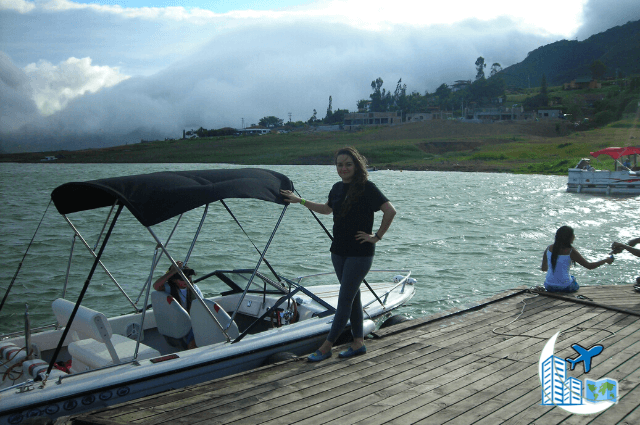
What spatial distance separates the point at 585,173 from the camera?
132 feet

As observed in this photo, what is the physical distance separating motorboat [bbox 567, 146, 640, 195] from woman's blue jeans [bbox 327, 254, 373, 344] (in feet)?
128

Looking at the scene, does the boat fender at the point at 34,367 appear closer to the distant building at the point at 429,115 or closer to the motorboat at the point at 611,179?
the motorboat at the point at 611,179

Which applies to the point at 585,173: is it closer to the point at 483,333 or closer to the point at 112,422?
the point at 483,333

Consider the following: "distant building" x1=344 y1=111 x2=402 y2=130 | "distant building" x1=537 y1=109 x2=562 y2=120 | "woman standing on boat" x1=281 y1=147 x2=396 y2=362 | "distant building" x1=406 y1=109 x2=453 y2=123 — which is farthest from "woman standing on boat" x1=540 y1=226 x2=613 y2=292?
"distant building" x1=344 y1=111 x2=402 y2=130

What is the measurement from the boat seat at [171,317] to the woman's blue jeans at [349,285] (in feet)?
6.16

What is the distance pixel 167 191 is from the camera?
540 cm

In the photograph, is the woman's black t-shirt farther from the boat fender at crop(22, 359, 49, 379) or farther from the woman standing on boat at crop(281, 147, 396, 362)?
the boat fender at crop(22, 359, 49, 379)

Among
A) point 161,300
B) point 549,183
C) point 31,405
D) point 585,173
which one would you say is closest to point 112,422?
point 31,405

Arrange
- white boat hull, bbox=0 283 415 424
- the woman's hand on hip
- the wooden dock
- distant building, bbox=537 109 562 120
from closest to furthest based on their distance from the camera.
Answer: the wooden dock, white boat hull, bbox=0 283 415 424, the woman's hand on hip, distant building, bbox=537 109 562 120

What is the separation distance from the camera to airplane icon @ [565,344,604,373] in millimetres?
5280

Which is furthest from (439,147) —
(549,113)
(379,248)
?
(379,248)

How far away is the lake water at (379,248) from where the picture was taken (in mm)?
13055

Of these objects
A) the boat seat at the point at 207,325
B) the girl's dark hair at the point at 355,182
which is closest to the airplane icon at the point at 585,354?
the girl's dark hair at the point at 355,182

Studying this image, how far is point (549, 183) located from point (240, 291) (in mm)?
50138
